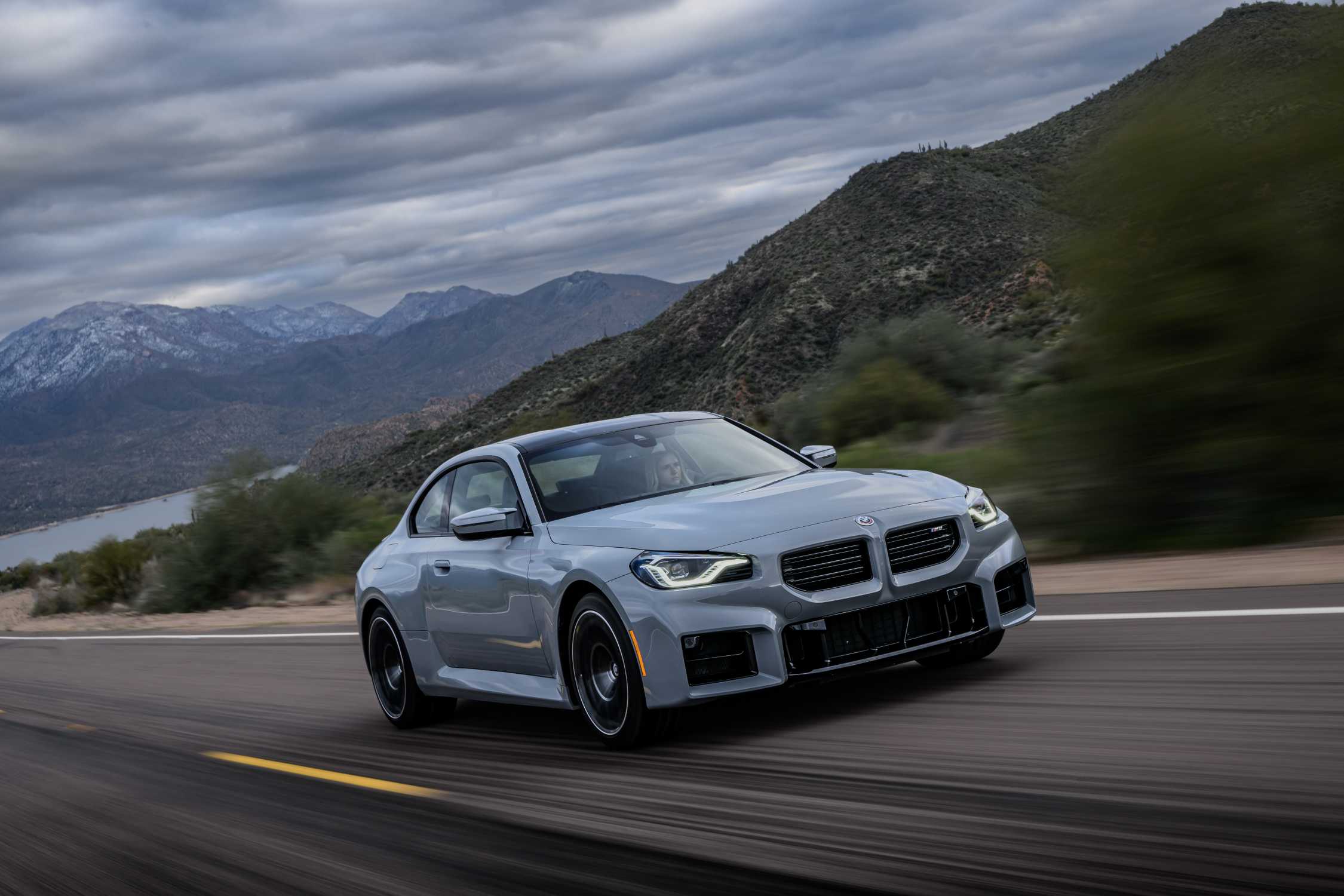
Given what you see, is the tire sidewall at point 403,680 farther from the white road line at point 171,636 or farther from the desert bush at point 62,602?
the desert bush at point 62,602

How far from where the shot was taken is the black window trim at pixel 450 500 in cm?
752

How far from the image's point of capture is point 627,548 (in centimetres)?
657

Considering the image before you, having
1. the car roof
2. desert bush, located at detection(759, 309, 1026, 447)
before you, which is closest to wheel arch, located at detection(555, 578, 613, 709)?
the car roof

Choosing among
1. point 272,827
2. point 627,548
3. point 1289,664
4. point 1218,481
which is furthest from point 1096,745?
point 1218,481

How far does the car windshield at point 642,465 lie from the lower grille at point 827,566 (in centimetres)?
131

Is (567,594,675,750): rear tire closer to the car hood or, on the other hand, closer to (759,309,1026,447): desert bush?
the car hood

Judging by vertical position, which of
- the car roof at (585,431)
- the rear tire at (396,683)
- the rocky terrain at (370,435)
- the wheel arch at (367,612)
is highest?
the rocky terrain at (370,435)

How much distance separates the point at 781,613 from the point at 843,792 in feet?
3.25

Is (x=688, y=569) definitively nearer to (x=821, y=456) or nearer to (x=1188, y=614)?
(x=821, y=456)

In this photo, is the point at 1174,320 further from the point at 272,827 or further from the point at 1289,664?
the point at 272,827

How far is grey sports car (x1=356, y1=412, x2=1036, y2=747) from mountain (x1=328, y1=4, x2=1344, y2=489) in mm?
35512

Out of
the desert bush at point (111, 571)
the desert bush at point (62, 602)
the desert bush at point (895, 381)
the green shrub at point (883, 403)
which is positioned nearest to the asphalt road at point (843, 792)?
the green shrub at point (883, 403)

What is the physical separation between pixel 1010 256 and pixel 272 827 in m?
54.2

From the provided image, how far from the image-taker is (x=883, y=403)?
24938 mm
